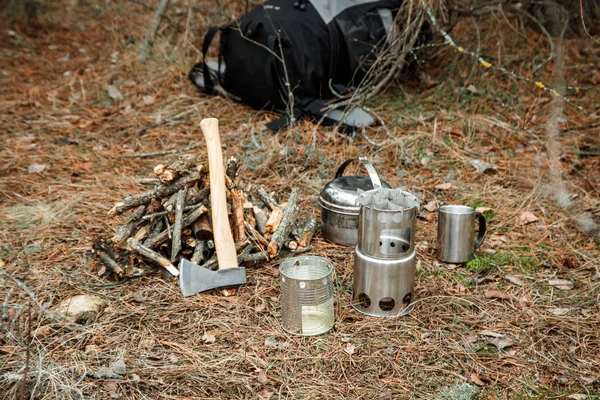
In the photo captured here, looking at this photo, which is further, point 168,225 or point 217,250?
point 168,225

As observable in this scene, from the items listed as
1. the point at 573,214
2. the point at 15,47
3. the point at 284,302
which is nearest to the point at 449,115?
the point at 573,214

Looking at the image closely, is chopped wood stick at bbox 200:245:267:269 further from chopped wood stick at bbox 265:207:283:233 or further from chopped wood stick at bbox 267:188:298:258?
chopped wood stick at bbox 265:207:283:233

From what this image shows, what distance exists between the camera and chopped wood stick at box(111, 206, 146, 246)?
3408 millimetres

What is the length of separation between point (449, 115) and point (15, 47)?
6.21 m

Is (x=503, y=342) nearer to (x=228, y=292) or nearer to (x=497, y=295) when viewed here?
(x=497, y=295)

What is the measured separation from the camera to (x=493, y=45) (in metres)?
6.47

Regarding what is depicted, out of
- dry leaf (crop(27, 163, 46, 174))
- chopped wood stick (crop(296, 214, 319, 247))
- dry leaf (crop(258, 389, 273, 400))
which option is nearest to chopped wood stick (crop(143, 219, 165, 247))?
chopped wood stick (crop(296, 214, 319, 247))

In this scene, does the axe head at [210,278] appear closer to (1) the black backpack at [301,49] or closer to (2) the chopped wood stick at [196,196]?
(2) the chopped wood stick at [196,196]

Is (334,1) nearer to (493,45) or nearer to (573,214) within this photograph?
(493,45)

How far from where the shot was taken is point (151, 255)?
338 cm

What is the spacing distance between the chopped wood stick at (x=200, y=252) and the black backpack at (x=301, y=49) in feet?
6.67

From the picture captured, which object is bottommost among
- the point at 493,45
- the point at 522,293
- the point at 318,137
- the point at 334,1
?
the point at 522,293

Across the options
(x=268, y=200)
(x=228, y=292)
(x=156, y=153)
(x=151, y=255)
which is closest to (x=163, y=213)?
(x=151, y=255)

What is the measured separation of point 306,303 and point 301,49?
295 centimetres
